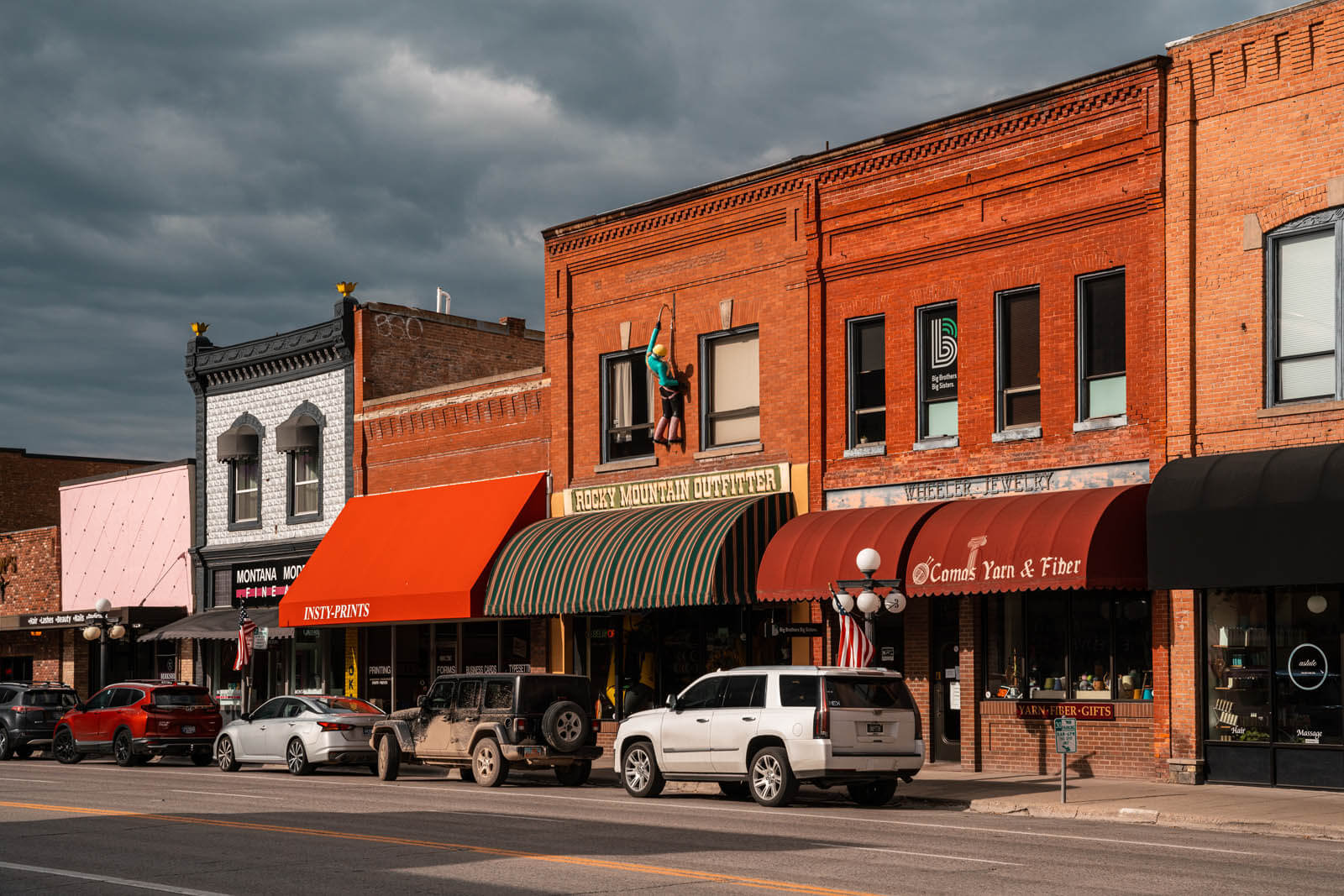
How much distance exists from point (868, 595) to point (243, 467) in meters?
23.1

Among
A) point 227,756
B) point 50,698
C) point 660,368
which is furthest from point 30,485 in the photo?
point 660,368

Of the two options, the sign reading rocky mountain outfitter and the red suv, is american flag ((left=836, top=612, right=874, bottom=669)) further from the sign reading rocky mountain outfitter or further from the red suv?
the sign reading rocky mountain outfitter

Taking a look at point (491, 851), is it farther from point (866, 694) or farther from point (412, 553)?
point (412, 553)

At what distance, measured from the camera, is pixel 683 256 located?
29.6 m

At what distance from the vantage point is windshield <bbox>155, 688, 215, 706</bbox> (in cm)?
3062

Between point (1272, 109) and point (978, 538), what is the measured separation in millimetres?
7144

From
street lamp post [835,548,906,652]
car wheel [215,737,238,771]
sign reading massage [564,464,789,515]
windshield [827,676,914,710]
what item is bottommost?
car wheel [215,737,238,771]

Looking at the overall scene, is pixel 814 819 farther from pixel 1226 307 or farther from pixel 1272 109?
pixel 1272 109

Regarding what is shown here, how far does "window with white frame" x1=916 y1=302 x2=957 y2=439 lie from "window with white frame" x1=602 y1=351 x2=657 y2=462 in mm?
6328

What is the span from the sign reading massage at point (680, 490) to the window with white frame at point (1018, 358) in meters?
4.49

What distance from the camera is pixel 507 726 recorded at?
23.4 meters

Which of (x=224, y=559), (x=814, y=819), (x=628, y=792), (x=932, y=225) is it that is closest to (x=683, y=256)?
(x=932, y=225)

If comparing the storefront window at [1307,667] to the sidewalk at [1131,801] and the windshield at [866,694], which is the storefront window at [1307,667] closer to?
the sidewalk at [1131,801]

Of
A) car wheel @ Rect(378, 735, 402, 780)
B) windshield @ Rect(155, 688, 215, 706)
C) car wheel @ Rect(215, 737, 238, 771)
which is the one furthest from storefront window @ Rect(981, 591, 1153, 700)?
windshield @ Rect(155, 688, 215, 706)
